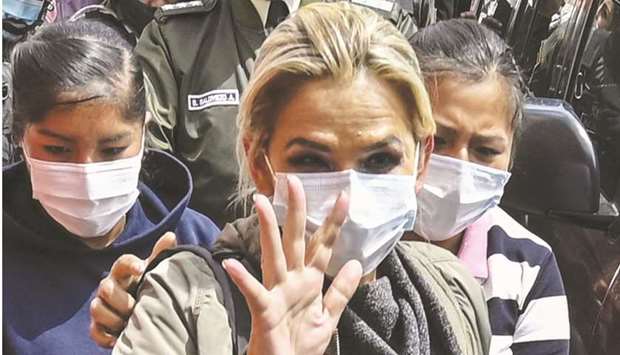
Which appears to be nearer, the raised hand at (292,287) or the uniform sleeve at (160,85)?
the raised hand at (292,287)

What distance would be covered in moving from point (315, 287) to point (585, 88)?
6.52ft

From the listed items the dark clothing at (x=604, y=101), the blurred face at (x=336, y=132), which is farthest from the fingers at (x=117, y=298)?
the dark clothing at (x=604, y=101)

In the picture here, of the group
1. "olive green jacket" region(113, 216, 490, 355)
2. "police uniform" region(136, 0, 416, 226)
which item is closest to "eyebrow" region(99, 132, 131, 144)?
"police uniform" region(136, 0, 416, 226)

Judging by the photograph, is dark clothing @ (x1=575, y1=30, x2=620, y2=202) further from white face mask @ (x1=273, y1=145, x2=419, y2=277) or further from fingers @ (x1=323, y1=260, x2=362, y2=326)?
fingers @ (x1=323, y1=260, x2=362, y2=326)

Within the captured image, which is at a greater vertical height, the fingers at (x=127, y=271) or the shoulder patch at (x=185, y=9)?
the fingers at (x=127, y=271)

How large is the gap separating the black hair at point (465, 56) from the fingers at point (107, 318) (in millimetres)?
993

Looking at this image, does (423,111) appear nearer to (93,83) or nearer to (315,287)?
(315,287)

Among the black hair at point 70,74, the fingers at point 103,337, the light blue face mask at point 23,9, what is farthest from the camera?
the light blue face mask at point 23,9

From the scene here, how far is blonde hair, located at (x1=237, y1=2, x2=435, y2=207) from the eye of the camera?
1612 millimetres

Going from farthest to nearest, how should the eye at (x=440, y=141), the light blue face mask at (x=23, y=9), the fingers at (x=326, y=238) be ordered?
1. the light blue face mask at (x=23, y=9)
2. the eye at (x=440, y=141)
3. the fingers at (x=326, y=238)

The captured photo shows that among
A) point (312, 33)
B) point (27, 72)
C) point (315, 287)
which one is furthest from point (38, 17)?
point (315, 287)

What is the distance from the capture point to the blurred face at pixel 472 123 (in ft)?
7.39

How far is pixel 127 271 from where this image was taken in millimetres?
1663

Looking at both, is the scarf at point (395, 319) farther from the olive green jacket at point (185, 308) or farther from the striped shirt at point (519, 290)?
the striped shirt at point (519, 290)
